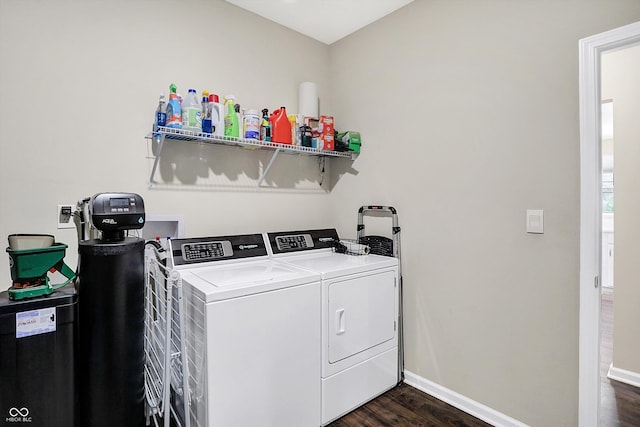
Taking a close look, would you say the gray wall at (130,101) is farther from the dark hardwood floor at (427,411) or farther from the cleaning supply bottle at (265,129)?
the dark hardwood floor at (427,411)

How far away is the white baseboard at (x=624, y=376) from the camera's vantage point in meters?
2.43

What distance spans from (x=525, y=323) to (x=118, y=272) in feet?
6.90

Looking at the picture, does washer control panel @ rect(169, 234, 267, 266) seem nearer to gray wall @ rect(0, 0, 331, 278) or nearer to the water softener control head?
gray wall @ rect(0, 0, 331, 278)

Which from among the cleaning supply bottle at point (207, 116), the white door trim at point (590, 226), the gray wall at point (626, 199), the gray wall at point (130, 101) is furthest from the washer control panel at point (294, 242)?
the gray wall at point (626, 199)

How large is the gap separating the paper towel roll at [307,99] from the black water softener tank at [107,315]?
1712 mm

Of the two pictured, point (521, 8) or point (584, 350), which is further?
point (521, 8)

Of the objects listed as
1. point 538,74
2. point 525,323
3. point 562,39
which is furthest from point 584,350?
point 562,39

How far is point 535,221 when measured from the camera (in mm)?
1840

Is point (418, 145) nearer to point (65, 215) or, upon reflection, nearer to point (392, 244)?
point (392, 244)

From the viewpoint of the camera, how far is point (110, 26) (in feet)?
6.48

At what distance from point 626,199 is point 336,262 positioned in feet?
7.45

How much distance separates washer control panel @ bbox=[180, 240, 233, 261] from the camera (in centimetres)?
205

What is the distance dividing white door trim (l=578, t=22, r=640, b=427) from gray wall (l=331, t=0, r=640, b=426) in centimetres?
4

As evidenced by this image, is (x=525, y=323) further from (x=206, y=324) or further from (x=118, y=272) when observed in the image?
(x=118, y=272)
